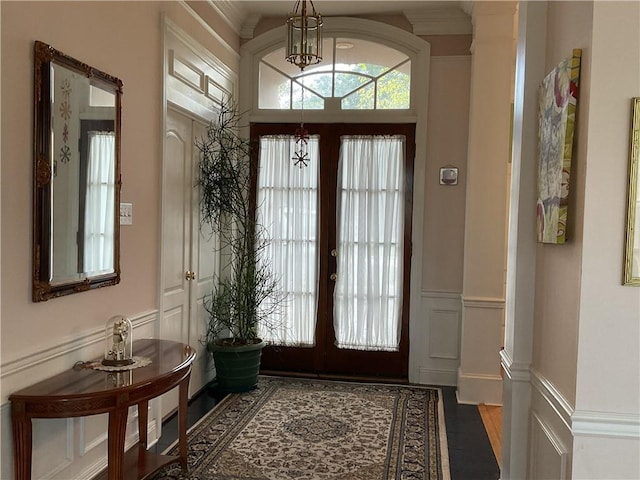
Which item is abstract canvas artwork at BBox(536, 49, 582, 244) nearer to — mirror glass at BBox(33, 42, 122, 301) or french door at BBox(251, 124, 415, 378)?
mirror glass at BBox(33, 42, 122, 301)

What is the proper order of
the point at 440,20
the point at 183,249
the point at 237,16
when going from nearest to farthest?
1. the point at 183,249
2. the point at 440,20
3. the point at 237,16

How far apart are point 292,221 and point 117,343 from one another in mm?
2517

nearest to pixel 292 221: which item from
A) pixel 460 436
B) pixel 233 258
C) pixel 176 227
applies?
pixel 233 258

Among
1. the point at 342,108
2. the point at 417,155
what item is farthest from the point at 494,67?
the point at 342,108

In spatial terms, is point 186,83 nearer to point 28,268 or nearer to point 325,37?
point 325,37

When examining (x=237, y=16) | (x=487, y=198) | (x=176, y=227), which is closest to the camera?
(x=176, y=227)

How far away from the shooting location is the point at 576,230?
6.01ft

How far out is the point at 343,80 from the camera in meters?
4.82

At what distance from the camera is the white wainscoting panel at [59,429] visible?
2090 millimetres

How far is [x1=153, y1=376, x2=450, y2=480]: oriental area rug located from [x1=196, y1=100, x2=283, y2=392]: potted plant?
0.31 meters

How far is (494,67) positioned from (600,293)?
293cm

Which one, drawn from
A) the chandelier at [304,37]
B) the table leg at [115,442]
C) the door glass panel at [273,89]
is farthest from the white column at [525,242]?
the door glass panel at [273,89]

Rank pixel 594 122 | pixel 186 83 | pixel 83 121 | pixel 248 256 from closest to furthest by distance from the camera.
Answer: pixel 594 122
pixel 83 121
pixel 186 83
pixel 248 256

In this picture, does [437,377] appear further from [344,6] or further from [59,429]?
[344,6]
